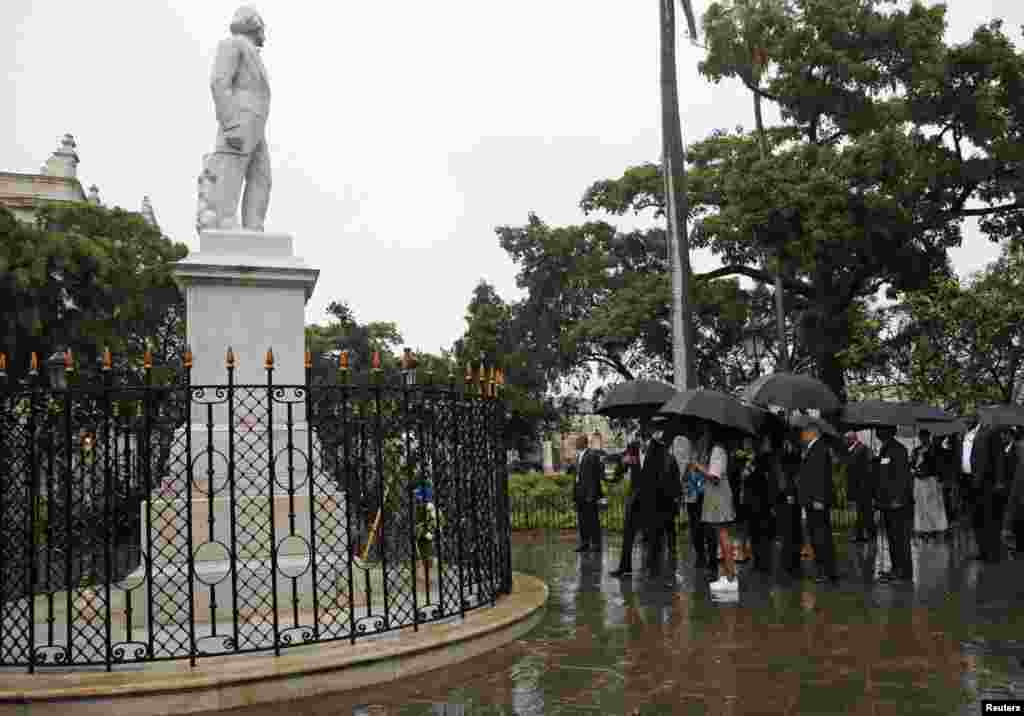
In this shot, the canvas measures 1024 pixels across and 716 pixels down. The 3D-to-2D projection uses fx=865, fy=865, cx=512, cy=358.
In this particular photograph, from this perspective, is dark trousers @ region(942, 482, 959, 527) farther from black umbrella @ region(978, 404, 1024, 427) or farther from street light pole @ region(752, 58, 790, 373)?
black umbrella @ region(978, 404, 1024, 427)

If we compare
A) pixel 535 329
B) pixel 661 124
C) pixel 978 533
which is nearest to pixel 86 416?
pixel 978 533

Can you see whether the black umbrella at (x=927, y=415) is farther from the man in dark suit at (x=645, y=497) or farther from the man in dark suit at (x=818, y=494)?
the man in dark suit at (x=645, y=497)

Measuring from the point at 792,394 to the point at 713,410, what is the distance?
190cm

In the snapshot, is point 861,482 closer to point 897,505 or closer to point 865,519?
point 865,519

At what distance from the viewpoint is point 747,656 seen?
6977 millimetres

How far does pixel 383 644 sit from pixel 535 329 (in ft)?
85.4

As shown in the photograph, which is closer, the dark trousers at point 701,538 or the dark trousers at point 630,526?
the dark trousers at point 630,526

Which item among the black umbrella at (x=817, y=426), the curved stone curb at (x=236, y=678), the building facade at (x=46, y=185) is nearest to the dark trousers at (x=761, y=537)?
the black umbrella at (x=817, y=426)

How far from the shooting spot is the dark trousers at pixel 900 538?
34.5 feet

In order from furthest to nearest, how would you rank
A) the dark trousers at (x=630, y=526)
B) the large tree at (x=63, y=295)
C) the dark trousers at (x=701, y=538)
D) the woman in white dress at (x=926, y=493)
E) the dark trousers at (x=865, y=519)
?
the large tree at (x=63, y=295)
the woman in white dress at (x=926, y=493)
the dark trousers at (x=865, y=519)
the dark trousers at (x=701, y=538)
the dark trousers at (x=630, y=526)

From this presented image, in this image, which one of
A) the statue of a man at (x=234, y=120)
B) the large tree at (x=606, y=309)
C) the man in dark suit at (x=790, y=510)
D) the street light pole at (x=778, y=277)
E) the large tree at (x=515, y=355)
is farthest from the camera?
the large tree at (x=515, y=355)

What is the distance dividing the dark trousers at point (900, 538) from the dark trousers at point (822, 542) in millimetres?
748

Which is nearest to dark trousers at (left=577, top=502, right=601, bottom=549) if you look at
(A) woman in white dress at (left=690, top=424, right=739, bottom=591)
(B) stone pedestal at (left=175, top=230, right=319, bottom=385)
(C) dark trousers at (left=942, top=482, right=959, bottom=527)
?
(A) woman in white dress at (left=690, top=424, right=739, bottom=591)

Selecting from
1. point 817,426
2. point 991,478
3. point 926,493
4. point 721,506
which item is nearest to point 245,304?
point 721,506
